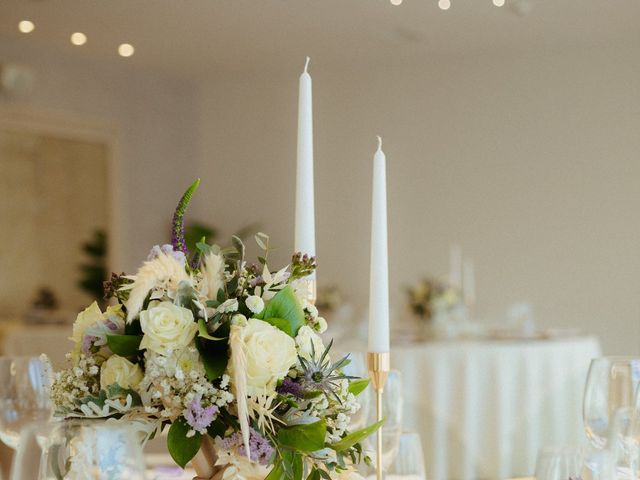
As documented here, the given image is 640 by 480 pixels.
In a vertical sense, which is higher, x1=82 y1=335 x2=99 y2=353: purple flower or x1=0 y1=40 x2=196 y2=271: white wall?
x1=0 y1=40 x2=196 y2=271: white wall

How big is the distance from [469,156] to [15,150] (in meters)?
3.94

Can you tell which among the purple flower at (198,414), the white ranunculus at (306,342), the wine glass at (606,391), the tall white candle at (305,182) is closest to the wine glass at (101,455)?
the purple flower at (198,414)

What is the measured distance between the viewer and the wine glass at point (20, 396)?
53.9 inches

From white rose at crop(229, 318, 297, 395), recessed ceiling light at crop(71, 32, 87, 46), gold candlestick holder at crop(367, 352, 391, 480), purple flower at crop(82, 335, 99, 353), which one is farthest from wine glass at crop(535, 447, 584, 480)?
recessed ceiling light at crop(71, 32, 87, 46)

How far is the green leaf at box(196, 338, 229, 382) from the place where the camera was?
0.98 m

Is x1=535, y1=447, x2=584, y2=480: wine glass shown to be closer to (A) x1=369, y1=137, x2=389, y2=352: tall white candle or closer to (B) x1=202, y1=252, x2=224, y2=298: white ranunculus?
(A) x1=369, y1=137, x2=389, y2=352: tall white candle

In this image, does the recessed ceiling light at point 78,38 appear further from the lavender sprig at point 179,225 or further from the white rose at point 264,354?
the white rose at point 264,354

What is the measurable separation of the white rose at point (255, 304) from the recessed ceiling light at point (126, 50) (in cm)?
587

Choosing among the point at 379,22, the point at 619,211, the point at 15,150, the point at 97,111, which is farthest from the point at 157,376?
the point at 15,150

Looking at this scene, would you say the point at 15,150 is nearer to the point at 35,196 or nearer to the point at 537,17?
the point at 35,196

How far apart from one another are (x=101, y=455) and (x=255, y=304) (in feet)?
1.09

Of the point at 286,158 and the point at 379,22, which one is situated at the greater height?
the point at 379,22

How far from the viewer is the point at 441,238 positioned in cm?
674

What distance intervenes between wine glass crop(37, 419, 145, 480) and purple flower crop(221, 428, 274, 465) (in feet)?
0.88
